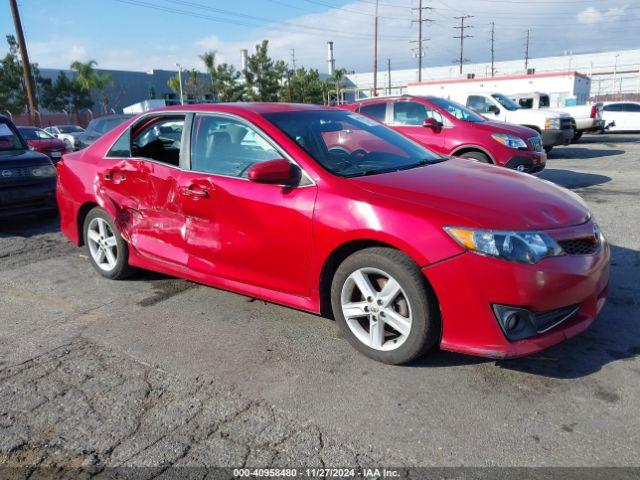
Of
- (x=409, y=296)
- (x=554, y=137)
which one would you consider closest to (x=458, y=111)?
(x=554, y=137)

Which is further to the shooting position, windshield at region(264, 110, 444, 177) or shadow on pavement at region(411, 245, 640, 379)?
windshield at region(264, 110, 444, 177)

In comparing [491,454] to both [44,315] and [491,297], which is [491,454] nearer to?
[491,297]

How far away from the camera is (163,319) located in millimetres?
4082

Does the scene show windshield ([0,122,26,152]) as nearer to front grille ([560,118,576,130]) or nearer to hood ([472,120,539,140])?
hood ([472,120,539,140])

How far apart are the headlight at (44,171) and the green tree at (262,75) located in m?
44.2

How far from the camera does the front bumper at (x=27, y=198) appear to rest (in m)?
7.24

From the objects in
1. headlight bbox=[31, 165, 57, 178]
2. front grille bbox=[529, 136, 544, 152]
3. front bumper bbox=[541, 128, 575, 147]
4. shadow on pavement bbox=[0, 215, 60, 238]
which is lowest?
shadow on pavement bbox=[0, 215, 60, 238]

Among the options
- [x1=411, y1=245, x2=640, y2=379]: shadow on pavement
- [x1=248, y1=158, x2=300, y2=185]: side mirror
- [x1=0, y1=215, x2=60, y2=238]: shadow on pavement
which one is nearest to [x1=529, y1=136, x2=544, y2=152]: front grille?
[x1=411, y1=245, x2=640, y2=379]: shadow on pavement

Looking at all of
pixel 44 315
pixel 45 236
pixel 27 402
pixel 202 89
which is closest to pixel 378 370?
pixel 27 402

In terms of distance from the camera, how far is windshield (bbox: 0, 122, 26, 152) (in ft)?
26.8

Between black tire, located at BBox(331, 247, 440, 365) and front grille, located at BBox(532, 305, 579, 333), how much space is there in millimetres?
531

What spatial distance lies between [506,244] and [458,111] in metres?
7.27

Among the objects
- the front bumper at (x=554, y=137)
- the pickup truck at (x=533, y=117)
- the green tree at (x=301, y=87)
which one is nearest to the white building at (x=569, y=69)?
the green tree at (x=301, y=87)

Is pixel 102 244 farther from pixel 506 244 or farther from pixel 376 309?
pixel 506 244
